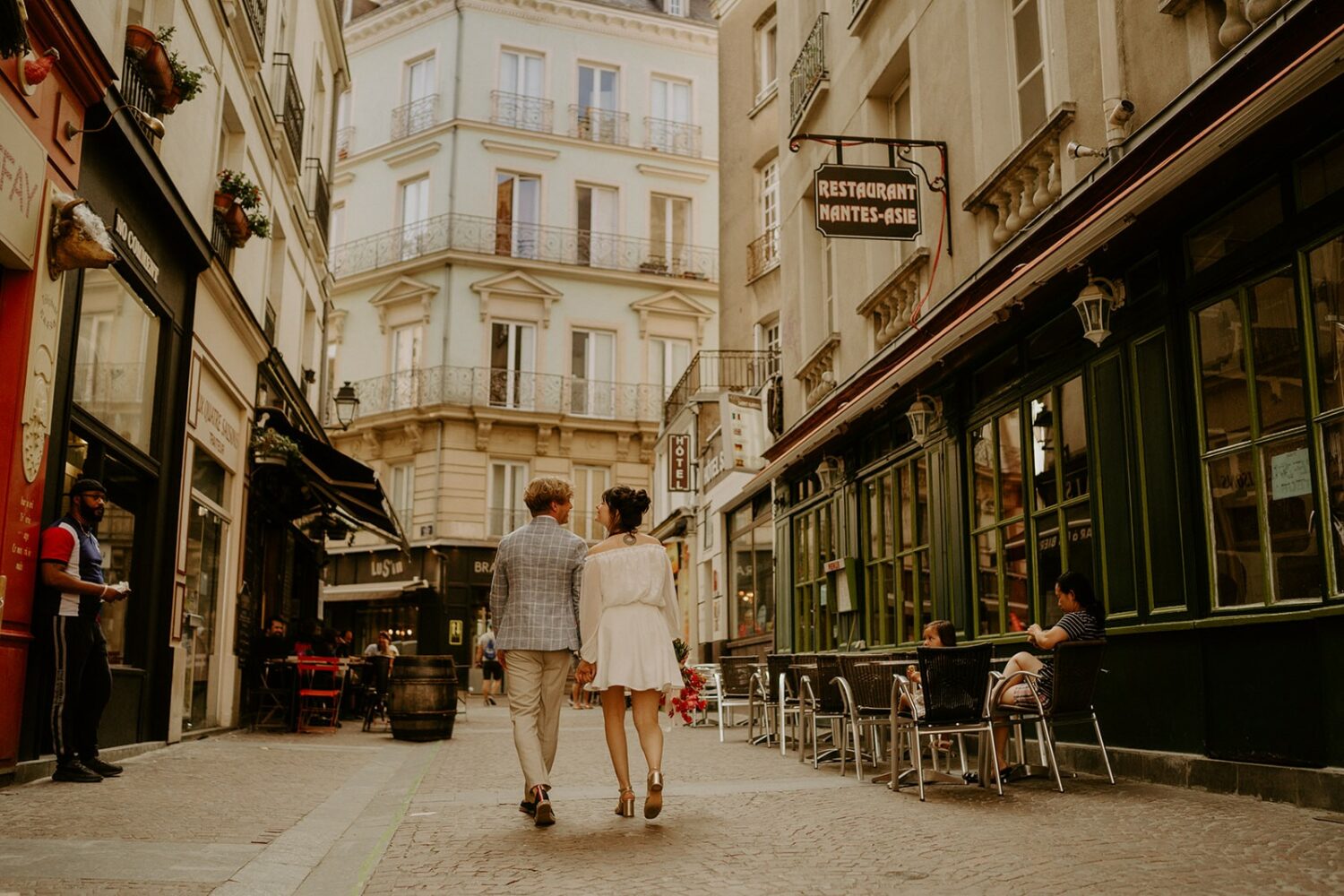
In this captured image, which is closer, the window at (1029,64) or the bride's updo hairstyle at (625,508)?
the bride's updo hairstyle at (625,508)

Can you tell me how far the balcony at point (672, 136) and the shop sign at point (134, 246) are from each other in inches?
1073

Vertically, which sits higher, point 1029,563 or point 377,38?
point 377,38

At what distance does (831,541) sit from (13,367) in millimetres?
10223

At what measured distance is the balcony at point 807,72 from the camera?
16594 mm

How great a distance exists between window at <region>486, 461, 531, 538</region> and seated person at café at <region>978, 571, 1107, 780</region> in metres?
26.0

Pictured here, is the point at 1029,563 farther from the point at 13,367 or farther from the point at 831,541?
the point at 13,367

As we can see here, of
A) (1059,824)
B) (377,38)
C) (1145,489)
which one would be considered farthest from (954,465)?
(377,38)

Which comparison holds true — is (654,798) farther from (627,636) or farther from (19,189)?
(19,189)

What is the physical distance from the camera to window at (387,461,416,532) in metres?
33.4

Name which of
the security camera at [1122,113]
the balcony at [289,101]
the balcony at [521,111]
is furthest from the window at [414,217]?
the security camera at [1122,113]

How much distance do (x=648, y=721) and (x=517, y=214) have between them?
30.2m

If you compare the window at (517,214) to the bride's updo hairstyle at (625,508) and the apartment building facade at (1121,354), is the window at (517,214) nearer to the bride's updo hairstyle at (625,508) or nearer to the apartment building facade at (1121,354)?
the apartment building facade at (1121,354)

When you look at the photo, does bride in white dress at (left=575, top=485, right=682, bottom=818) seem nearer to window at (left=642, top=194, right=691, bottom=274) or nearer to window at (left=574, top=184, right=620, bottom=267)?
window at (left=574, top=184, right=620, bottom=267)

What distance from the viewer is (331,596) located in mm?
34125
